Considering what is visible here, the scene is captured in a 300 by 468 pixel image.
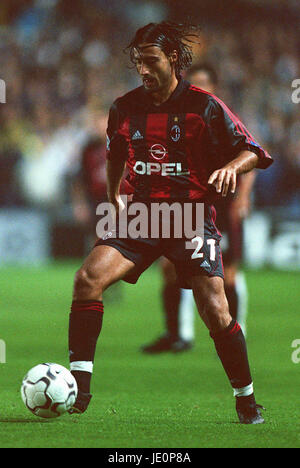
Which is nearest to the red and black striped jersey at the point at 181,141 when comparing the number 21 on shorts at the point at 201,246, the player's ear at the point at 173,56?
the player's ear at the point at 173,56

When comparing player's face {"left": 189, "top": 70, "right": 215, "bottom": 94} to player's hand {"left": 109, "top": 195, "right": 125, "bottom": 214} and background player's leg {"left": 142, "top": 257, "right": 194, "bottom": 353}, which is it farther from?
player's hand {"left": 109, "top": 195, "right": 125, "bottom": 214}

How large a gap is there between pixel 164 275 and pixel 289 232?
738cm

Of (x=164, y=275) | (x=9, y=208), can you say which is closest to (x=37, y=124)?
(x=9, y=208)

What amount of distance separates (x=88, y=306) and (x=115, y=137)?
0.91 m

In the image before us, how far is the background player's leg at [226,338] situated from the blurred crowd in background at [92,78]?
1059cm

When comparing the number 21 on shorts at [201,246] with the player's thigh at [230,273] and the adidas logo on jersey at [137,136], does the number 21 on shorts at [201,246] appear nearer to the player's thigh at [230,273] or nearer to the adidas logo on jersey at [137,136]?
the adidas logo on jersey at [137,136]

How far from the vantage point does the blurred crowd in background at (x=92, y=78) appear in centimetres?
1617

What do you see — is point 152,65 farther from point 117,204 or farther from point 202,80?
point 202,80

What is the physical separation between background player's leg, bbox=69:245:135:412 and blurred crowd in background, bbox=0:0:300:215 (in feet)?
35.1

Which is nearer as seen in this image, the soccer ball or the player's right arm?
the soccer ball

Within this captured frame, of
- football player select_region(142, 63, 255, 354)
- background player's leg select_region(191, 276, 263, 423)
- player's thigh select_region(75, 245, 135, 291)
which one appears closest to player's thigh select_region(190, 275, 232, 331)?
→ background player's leg select_region(191, 276, 263, 423)

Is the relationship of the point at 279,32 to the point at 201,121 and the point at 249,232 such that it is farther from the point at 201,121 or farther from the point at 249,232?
the point at 201,121

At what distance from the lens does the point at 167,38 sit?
15.5 ft

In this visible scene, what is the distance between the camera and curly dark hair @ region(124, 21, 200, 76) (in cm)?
468
